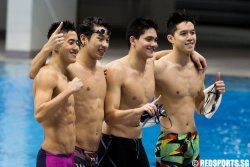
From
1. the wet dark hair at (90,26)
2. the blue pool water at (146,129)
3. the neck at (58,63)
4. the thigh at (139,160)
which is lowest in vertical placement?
the blue pool water at (146,129)

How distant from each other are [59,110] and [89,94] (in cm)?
42

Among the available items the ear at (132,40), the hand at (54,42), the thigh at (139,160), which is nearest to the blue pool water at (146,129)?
the thigh at (139,160)

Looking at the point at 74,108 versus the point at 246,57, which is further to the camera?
the point at 246,57

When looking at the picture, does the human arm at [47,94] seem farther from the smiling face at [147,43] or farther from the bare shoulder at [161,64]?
the bare shoulder at [161,64]

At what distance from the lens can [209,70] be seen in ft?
59.5

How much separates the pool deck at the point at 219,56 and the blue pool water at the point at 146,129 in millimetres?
3189

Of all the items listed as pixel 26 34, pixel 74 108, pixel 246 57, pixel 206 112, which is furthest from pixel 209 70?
pixel 74 108

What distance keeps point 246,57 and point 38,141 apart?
13724mm

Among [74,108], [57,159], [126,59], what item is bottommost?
[57,159]

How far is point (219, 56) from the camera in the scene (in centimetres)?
2173

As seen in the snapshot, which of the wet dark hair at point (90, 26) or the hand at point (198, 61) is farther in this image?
the hand at point (198, 61)

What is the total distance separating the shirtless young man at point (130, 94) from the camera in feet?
18.3

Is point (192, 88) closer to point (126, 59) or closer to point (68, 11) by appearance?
point (126, 59)

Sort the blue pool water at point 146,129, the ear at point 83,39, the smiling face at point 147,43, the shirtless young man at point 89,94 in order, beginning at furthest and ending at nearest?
the blue pool water at point 146,129 < the smiling face at point 147,43 < the ear at point 83,39 < the shirtless young man at point 89,94
